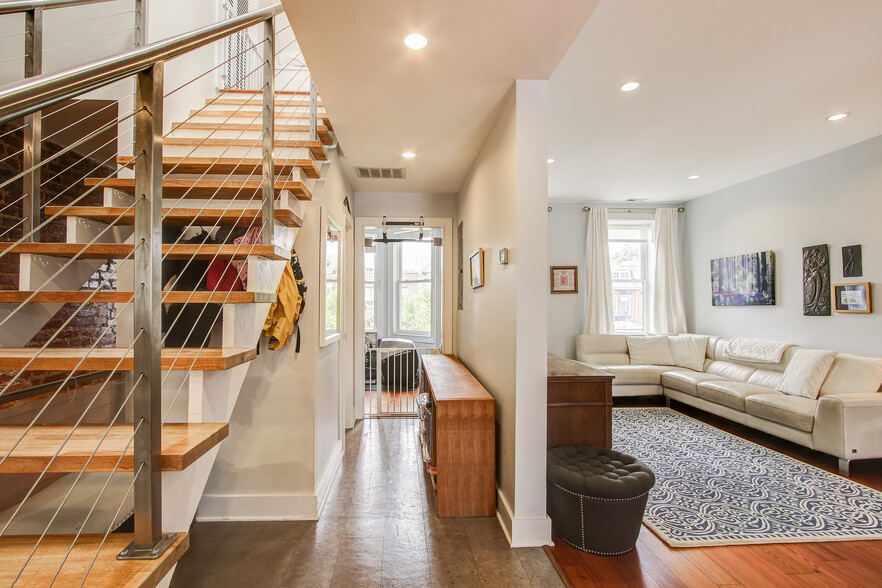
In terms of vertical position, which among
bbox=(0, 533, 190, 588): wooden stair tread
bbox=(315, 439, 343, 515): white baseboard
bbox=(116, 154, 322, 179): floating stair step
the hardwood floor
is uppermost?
bbox=(116, 154, 322, 179): floating stair step

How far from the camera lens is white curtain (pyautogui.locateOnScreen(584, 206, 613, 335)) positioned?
5.91 metres

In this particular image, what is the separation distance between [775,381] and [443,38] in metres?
4.61

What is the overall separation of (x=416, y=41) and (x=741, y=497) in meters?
3.46

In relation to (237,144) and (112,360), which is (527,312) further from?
(237,144)

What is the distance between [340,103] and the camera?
2588mm

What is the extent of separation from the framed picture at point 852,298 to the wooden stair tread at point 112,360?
5014mm

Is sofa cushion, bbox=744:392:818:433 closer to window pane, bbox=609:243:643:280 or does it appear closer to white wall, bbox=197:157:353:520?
window pane, bbox=609:243:643:280

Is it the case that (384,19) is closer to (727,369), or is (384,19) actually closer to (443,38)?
(443,38)

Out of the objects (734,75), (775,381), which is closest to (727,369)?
(775,381)

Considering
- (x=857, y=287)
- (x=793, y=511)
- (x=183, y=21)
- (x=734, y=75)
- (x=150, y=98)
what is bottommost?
(x=793, y=511)

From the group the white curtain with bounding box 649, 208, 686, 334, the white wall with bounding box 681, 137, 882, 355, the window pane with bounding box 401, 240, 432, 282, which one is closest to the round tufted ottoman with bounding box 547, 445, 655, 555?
the white wall with bounding box 681, 137, 882, 355

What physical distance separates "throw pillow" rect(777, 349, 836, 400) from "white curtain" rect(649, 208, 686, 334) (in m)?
1.87

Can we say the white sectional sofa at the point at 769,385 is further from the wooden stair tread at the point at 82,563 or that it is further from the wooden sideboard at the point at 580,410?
the wooden stair tread at the point at 82,563

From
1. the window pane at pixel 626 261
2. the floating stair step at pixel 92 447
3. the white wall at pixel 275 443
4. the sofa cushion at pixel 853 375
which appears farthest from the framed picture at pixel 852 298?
the floating stair step at pixel 92 447
